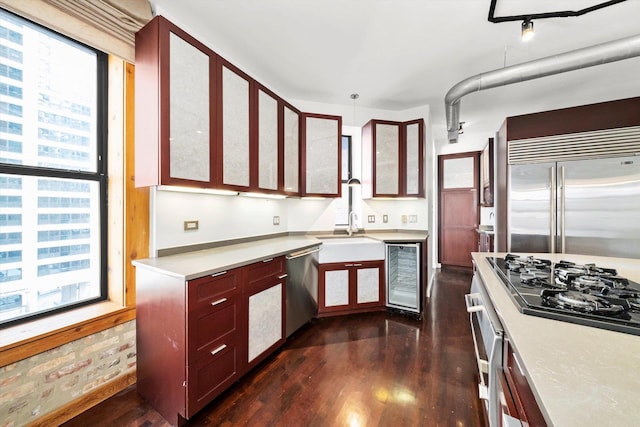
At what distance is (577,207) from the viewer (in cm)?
223

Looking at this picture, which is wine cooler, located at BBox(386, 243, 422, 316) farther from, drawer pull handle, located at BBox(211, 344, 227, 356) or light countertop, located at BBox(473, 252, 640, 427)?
light countertop, located at BBox(473, 252, 640, 427)

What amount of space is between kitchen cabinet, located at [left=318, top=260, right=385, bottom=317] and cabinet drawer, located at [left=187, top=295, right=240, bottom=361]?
1.23m

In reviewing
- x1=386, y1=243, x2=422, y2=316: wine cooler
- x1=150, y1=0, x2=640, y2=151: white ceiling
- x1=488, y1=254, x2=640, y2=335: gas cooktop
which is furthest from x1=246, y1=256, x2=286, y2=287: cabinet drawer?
x1=150, y1=0, x2=640, y2=151: white ceiling

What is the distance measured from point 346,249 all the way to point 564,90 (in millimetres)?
3332

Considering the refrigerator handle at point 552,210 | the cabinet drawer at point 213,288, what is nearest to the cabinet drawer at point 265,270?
the cabinet drawer at point 213,288

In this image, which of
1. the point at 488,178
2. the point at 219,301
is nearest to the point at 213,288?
the point at 219,301

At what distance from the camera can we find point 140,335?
1.66 meters

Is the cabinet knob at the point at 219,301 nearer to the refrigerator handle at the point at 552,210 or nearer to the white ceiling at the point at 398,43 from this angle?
the white ceiling at the point at 398,43

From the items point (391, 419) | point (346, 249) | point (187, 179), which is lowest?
point (391, 419)

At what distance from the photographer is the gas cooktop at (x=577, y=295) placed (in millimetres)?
755

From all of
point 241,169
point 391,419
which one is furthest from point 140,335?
point 391,419

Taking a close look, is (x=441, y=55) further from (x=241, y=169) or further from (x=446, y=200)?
(x=446, y=200)

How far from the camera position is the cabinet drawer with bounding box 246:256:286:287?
1834 mm

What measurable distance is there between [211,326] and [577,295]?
70.2 inches
